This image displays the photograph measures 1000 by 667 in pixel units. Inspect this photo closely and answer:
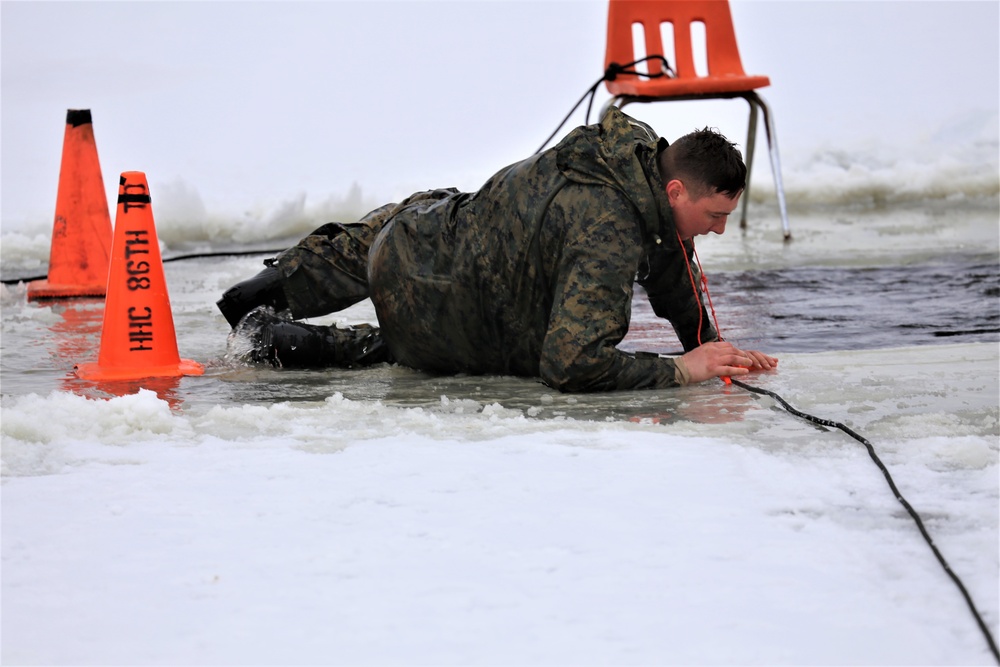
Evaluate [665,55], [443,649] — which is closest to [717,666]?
[443,649]

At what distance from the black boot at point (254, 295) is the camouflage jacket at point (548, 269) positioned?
338mm

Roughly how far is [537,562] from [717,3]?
5277mm

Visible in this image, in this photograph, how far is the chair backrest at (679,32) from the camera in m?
6.07

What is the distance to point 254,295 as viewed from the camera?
318 centimetres

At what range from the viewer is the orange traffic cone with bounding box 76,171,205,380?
3.06 metres

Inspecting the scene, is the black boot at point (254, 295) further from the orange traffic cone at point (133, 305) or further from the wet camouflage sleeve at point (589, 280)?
the wet camouflage sleeve at point (589, 280)

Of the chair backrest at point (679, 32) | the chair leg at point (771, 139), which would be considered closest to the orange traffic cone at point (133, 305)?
the chair backrest at point (679, 32)

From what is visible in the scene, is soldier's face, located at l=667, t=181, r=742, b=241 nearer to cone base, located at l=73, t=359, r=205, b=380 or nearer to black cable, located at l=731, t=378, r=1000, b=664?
black cable, located at l=731, t=378, r=1000, b=664

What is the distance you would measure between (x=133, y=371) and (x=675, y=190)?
1527 millimetres

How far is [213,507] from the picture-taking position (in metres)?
1.84

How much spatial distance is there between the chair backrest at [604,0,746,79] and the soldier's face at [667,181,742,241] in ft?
11.4

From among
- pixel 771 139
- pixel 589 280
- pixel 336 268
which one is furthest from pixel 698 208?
pixel 771 139

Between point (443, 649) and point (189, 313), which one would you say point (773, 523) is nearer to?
point (443, 649)

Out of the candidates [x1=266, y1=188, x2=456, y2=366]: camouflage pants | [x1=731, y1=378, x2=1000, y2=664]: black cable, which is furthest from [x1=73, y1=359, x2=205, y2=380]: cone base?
[x1=731, y1=378, x2=1000, y2=664]: black cable
